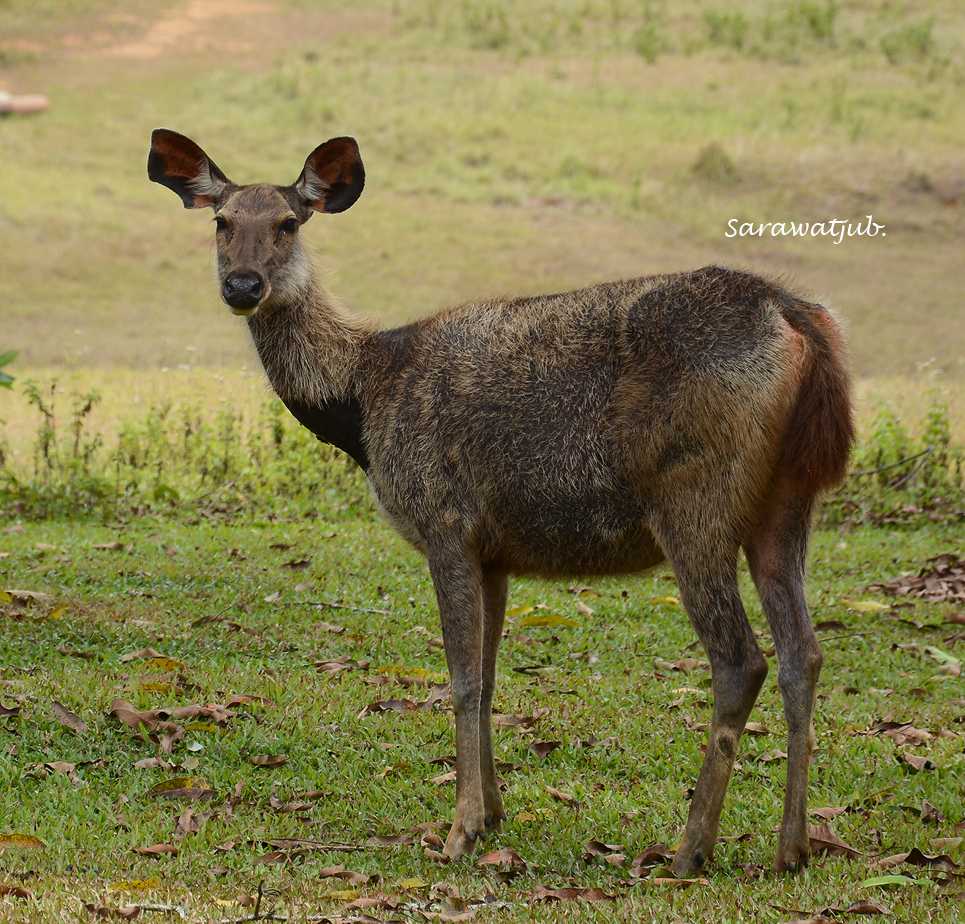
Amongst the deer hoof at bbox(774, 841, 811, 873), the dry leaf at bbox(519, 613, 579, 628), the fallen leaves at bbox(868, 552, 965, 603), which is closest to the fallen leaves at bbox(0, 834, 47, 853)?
the deer hoof at bbox(774, 841, 811, 873)

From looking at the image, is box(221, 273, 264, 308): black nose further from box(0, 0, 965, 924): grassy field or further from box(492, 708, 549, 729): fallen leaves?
box(492, 708, 549, 729): fallen leaves

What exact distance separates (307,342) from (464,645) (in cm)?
161

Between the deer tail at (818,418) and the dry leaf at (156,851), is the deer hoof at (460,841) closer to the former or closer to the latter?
the dry leaf at (156,851)

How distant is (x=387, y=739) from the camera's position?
7.12 metres

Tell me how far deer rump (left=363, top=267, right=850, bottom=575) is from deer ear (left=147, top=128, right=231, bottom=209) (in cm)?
134

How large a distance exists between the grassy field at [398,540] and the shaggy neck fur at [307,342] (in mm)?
275

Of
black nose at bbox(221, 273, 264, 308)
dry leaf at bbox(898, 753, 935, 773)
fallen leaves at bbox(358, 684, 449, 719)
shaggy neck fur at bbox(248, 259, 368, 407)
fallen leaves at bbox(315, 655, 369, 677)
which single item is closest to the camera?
black nose at bbox(221, 273, 264, 308)

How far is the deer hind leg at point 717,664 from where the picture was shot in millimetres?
5379

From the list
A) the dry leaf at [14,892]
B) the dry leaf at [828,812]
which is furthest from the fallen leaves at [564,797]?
the dry leaf at [14,892]

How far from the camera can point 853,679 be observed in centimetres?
839

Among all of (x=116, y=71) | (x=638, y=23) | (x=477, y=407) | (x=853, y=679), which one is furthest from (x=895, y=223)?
(x=477, y=407)

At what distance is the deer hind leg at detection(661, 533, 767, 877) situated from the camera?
17.6ft

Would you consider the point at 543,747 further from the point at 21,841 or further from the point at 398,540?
the point at 398,540

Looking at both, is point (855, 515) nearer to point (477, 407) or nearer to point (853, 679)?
point (853, 679)
